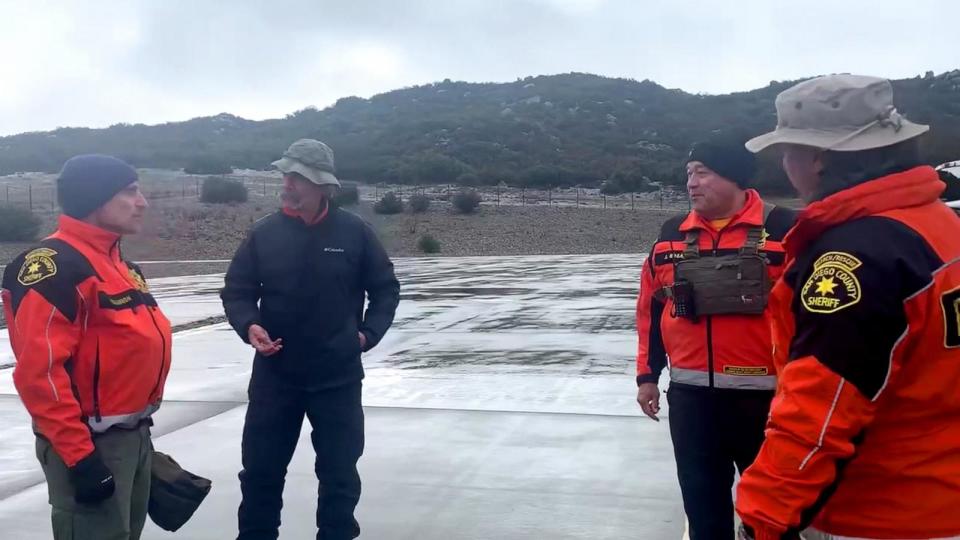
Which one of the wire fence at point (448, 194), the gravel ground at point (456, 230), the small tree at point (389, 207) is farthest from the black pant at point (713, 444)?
the wire fence at point (448, 194)

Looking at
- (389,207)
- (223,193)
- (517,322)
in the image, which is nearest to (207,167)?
(223,193)

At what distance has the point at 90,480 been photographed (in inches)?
118

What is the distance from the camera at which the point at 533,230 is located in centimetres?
4000

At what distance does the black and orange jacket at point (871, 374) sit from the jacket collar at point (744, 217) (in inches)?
52.0

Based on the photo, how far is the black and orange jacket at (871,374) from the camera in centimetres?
195

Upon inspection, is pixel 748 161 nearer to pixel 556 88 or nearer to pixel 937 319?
pixel 937 319

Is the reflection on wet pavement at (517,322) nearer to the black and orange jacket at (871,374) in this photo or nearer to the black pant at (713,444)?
the black pant at (713,444)

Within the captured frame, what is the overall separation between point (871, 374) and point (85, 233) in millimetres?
2529

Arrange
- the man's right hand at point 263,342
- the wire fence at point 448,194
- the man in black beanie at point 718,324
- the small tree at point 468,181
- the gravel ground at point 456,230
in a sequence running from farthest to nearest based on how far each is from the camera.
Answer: the small tree at point 468,181
the wire fence at point 448,194
the gravel ground at point 456,230
the man's right hand at point 263,342
the man in black beanie at point 718,324

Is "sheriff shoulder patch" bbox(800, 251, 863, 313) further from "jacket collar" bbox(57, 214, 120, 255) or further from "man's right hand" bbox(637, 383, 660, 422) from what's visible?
"jacket collar" bbox(57, 214, 120, 255)

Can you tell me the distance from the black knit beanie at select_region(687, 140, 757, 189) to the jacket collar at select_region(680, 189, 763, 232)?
0.22 ft

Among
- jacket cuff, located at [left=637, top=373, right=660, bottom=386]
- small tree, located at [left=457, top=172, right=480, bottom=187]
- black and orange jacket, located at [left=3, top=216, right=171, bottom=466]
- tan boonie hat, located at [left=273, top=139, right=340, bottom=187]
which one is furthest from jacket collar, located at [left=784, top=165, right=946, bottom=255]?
small tree, located at [left=457, top=172, right=480, bottom=187]

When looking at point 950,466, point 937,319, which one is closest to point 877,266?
point 937,319

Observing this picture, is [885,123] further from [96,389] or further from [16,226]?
[16,226]
